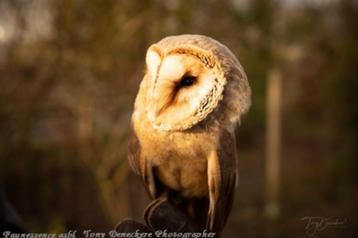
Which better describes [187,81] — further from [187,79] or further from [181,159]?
[181,159]

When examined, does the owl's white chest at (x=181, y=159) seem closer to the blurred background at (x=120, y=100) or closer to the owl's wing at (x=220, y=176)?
the owl's wing at (x=220, y=176)

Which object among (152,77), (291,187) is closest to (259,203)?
(291,187)

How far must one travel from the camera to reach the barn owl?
38.8 inches

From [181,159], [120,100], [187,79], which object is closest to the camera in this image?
[187,79]

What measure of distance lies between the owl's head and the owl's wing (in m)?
0.12

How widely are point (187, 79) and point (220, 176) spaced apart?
0.27 m

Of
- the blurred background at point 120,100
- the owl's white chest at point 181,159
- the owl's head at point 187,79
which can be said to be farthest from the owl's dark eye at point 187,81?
the blurred background at point 120,100

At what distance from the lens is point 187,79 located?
39.7 inches

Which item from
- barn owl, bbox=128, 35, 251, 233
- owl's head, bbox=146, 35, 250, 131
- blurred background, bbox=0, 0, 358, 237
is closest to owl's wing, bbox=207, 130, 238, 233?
barn owl, bbox=128, 35, 251, 233

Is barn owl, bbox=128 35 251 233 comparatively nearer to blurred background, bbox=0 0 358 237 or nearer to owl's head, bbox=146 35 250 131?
owl's head, bbox=146 35 250 131

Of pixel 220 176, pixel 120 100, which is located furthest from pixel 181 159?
pixel 120 100

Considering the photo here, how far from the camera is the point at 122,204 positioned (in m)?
3.72

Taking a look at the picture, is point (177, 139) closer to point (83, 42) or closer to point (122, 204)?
point (83, 42)

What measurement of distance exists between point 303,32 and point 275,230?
278 centimetres
